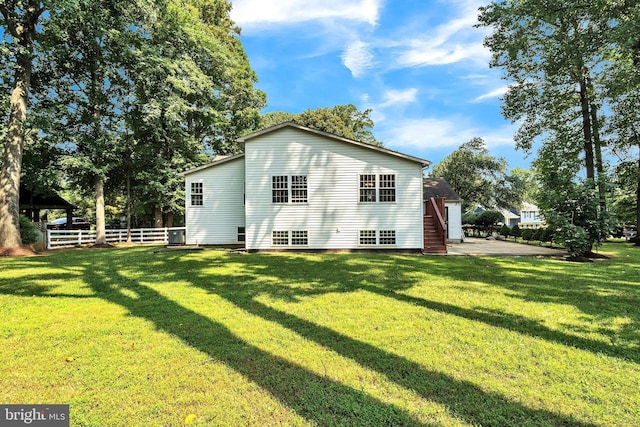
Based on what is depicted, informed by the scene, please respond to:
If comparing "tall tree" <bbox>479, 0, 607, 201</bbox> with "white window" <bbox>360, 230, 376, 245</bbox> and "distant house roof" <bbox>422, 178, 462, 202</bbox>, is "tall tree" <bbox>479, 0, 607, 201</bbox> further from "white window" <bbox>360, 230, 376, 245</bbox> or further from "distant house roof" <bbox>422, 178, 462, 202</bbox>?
"white window" <bbox>360, 230, 376, 245</bbox>

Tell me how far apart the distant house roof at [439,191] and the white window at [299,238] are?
10.4 m

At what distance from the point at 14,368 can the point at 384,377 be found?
3.99 metres

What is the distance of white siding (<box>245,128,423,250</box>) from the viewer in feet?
47.1

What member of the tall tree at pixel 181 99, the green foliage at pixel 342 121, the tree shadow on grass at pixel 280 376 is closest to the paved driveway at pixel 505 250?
the tree shadow on grass at pixel 280 376

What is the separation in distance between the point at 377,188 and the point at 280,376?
11967mm

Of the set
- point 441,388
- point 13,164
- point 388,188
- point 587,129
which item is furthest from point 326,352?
point 587,129

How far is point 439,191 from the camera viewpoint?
22.4 meters

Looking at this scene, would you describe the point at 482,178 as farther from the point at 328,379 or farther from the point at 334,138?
the point at 328,379

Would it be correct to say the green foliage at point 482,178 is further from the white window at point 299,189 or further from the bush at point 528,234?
the white window at point 299,189

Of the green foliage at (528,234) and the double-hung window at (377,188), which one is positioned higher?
the double-hung window at (377,188)

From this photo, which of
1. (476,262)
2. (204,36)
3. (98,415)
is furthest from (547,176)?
(204,36)

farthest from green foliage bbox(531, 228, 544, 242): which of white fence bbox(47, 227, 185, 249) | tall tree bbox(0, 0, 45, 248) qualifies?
tall tree bbox(0, 0, 45, 248)

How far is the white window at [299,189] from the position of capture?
1444 centimetres

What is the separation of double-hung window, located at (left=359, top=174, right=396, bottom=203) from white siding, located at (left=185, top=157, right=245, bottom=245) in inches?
252
